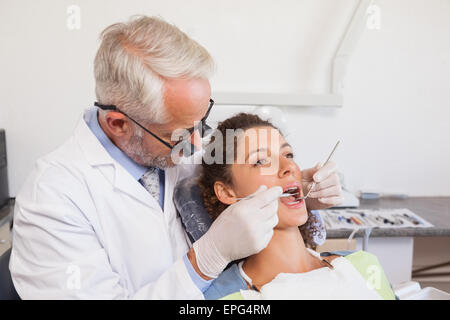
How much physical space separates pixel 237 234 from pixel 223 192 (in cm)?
25

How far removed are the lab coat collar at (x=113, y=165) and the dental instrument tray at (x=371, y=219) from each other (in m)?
0.90

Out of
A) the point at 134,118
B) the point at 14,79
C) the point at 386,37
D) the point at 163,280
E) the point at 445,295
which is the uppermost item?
the point at 386,37

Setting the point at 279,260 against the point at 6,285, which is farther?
the point at 279,260

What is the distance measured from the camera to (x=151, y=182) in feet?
3.53

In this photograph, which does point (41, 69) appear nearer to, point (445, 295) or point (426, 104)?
point (445, 295)

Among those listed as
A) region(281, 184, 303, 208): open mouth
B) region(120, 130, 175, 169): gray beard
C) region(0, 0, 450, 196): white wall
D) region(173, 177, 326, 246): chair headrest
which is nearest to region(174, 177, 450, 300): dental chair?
region(173, 177, 326, 246): chair headrest

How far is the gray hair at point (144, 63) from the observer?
86cm

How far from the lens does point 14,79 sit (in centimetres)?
163

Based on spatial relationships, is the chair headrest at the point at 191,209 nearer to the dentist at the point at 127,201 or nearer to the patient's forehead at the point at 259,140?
the dentist at the point at 127,201

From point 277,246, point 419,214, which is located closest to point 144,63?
point 277,246

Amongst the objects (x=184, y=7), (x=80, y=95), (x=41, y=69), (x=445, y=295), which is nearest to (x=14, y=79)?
(x=41, y=69)

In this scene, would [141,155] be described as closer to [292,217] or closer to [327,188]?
[292,217]

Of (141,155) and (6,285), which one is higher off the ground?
(141,155)
